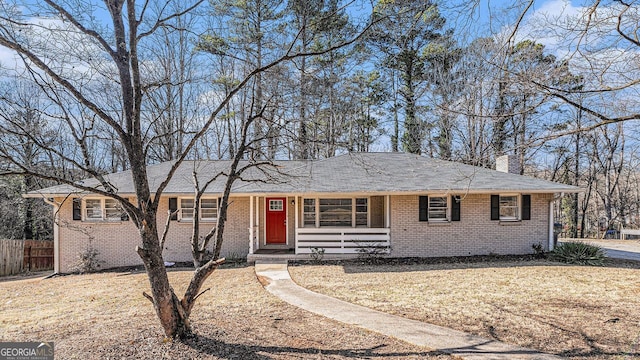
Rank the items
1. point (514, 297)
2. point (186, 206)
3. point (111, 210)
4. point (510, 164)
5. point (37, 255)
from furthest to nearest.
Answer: point (37, 255) < point (510, 164) < point (186, 206) < point (111, 210) < point (514, 297)

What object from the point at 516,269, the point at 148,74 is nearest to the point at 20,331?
the point at 148,74

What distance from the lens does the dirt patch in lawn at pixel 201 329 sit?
4215 millimetres

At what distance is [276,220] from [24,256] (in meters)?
11.7

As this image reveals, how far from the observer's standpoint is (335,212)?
1257 cm

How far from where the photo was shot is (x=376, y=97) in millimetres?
22141

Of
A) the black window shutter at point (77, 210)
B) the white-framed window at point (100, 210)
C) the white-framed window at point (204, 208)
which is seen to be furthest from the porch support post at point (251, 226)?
the black window shutter at point (77, 210)

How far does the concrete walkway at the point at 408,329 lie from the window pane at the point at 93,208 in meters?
7.97

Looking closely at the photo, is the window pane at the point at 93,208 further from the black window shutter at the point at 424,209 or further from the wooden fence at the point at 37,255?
the black window shutter at the point at 424,209

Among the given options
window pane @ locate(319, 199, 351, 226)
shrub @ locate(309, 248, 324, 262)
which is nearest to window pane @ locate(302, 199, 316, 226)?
window pane @ locate(319, 199, 351, 226)

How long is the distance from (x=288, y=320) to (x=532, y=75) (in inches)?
215

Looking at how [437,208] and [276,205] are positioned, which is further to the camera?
[276,205]

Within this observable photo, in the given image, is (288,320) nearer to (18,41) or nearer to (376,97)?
(18,41)

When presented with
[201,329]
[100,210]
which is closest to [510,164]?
[201,329]

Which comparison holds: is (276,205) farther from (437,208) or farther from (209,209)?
(437,208)
